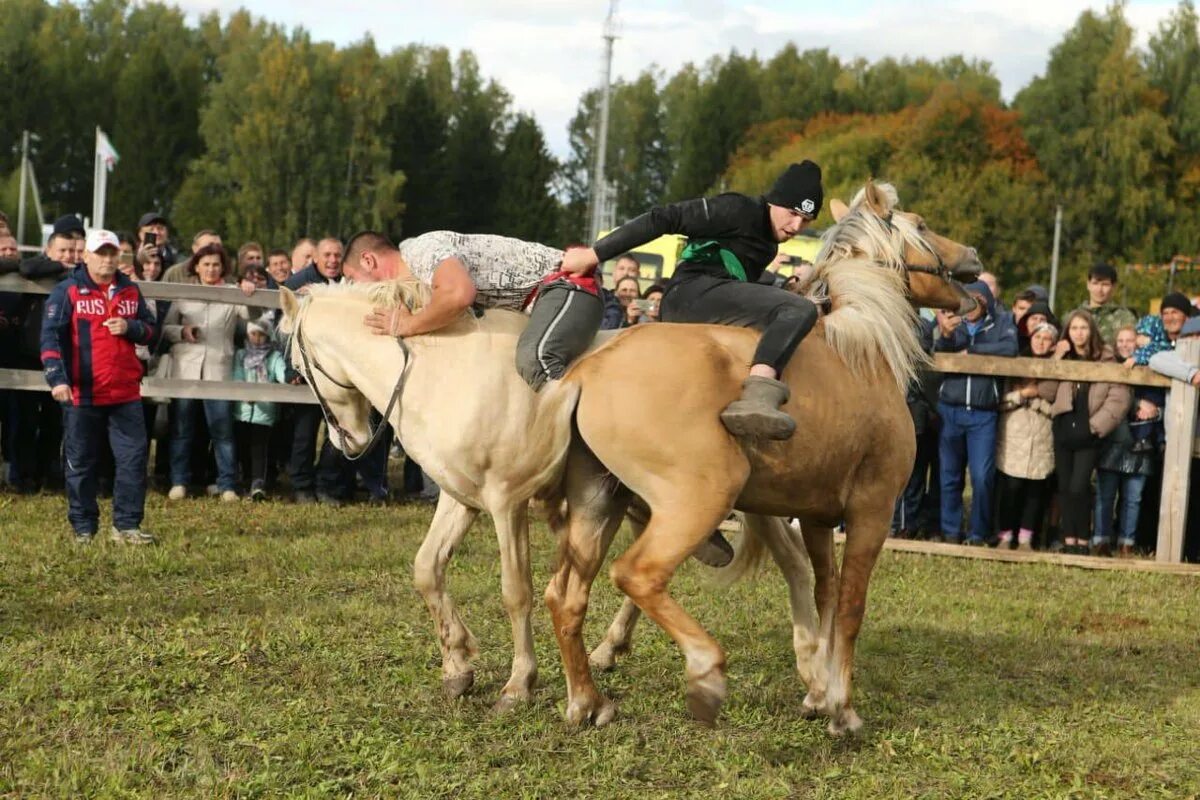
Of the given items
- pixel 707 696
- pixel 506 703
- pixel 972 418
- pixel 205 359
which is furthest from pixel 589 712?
pixel 205 359

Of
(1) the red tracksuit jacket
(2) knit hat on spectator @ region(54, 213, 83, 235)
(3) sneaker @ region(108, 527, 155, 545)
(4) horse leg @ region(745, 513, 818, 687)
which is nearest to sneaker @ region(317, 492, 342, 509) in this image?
(3) sneaker @ region(108, 527, 155, 545)

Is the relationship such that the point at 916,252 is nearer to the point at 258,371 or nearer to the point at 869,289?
the point at 869,289

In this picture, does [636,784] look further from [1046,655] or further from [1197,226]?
[1197,226]

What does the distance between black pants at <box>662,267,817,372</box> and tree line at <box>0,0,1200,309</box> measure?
5298 cm

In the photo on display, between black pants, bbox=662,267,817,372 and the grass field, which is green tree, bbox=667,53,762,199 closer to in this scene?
the grass field

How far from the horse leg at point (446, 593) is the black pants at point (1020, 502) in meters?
6.28

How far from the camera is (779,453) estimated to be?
559cm

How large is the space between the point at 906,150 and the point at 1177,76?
13.1 meters

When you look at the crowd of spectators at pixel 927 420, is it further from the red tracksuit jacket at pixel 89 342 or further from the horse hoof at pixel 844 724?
the horse hoof at pixel 844 724

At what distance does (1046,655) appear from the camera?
24.9 feet

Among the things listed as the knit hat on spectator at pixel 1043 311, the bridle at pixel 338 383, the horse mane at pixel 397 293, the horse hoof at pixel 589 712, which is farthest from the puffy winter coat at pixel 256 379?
the horse hoof at pixel 589 712

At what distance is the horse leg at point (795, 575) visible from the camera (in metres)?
6.40

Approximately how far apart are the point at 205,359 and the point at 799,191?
22.3ft

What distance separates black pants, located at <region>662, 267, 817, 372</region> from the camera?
5555 millimetres
